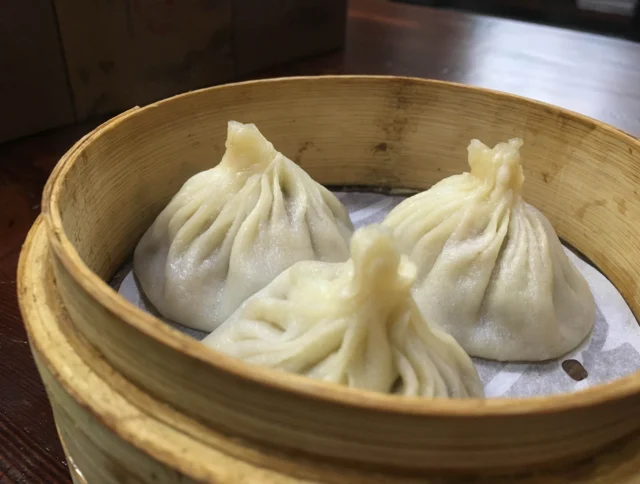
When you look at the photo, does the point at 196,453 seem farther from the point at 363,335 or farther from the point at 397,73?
the point at 397,73

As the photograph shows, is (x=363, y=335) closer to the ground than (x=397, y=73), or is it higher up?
higher up

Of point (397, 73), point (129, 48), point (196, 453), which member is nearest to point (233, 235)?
point (196, 453)

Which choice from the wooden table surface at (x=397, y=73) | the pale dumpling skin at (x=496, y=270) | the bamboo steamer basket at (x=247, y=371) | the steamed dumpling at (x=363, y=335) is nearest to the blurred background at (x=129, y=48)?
the wooden table surface at (x=397, y=73)

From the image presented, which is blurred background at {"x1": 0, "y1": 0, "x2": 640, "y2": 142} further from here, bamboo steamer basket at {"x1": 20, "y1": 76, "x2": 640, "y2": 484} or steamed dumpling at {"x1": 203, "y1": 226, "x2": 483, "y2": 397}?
steamed dumpling at {"x1": 203, "y1": 226, "x2": 483, "y2": 397}

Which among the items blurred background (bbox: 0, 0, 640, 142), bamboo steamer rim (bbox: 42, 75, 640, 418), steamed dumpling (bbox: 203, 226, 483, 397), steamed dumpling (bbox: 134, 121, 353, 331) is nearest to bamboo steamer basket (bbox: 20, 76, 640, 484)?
bamboo steamer rim (bbox: 42, 75, 640, 418)

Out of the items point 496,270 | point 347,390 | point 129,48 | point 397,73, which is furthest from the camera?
point 397,73

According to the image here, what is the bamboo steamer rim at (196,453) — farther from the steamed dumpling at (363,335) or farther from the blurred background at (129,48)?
the blurred background at (129,48)
